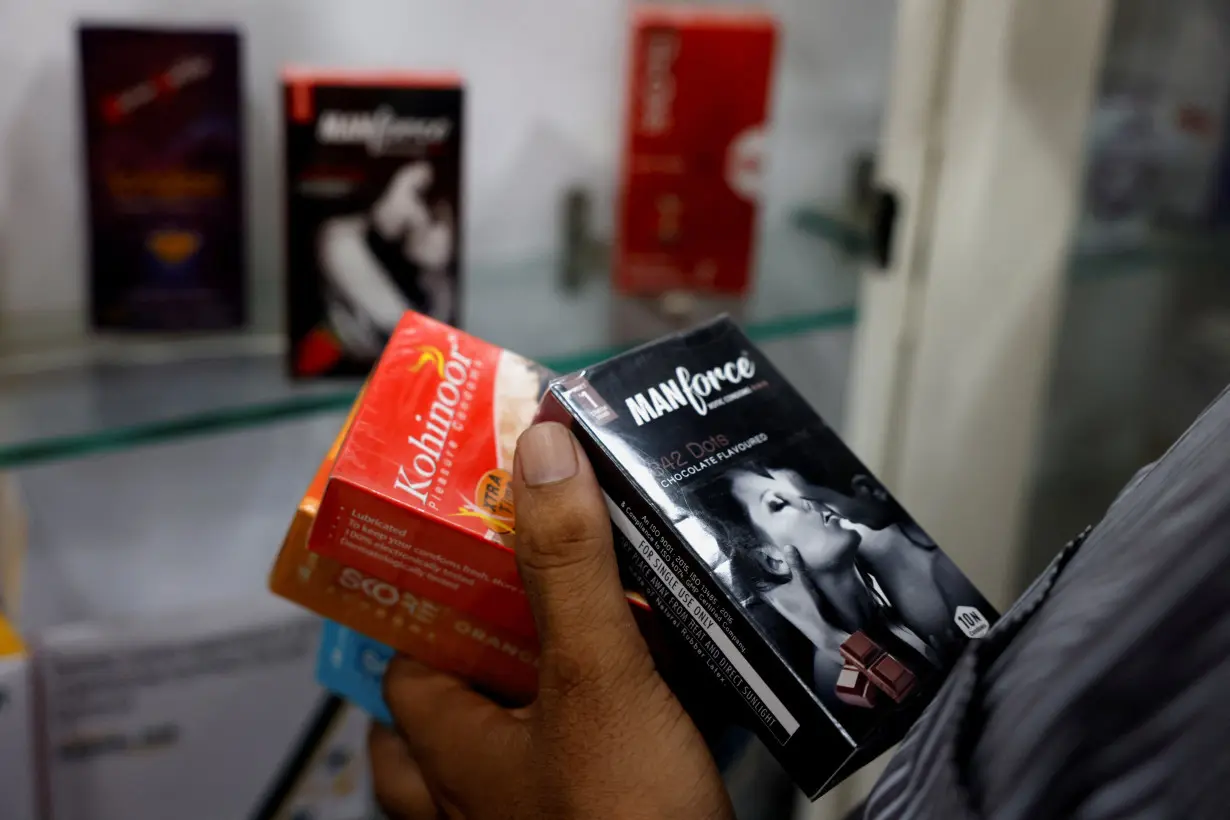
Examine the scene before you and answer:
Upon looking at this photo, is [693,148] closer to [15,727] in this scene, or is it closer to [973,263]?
[973,263]

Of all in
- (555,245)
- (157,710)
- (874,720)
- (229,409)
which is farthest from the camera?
(555,245)

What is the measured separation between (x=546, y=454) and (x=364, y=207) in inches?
13.1

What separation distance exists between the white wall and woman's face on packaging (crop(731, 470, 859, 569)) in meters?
0.47

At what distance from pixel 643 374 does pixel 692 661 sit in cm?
12

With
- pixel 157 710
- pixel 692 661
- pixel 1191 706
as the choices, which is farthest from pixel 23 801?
pixel 1191 706

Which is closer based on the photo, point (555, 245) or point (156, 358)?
point (156, 358)

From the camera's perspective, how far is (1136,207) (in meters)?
0.90

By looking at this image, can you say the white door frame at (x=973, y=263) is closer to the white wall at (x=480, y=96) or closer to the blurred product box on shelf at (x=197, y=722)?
the white wall at (x=480, y=96)

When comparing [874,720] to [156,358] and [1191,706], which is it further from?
[156,358]

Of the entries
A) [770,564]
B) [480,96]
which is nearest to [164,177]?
[480,96]

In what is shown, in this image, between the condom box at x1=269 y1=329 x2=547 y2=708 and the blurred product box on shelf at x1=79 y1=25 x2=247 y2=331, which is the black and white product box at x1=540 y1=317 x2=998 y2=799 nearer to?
the condom box at x1=269 y1=329 x2=547 y2=708

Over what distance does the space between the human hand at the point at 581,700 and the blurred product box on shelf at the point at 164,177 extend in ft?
1.17

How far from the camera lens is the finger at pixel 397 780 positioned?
0.60m

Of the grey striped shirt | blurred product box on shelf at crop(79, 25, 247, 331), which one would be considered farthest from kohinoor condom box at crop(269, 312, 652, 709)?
blurred product box on shelf at crop(79, 25, 247, 331)
